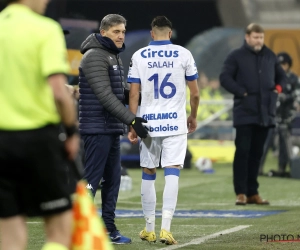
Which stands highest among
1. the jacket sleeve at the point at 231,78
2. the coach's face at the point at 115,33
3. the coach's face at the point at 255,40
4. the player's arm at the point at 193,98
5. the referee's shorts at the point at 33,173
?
the coach's face at the point at 255,40

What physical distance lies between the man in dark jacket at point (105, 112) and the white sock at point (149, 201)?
0.80ft

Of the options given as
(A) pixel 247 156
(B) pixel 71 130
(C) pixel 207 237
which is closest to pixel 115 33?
(C) pixel 207 237

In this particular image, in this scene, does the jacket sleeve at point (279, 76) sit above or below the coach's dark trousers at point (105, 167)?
above

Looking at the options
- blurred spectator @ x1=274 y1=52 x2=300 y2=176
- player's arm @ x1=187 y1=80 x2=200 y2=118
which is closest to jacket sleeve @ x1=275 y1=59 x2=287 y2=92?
player's arm @ x1=187 y1=80 x2=200 y2=118

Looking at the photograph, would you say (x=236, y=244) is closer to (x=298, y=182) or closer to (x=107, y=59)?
(x=107, y=59)

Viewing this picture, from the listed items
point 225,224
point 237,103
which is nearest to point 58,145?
point 225,224

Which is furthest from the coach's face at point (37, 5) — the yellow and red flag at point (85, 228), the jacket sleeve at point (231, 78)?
the jacket sleeve at point (231, 78)

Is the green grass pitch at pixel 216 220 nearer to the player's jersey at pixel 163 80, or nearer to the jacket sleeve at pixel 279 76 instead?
the player's jersey at pixel 163 80

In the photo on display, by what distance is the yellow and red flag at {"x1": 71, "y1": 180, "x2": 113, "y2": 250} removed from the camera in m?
5.38

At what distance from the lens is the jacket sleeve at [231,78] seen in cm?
1261

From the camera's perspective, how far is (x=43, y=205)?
5.35 metres

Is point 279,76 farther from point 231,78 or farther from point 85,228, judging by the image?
point 85,228

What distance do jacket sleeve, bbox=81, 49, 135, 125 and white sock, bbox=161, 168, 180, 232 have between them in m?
0.70

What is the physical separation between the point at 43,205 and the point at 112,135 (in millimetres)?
3556
